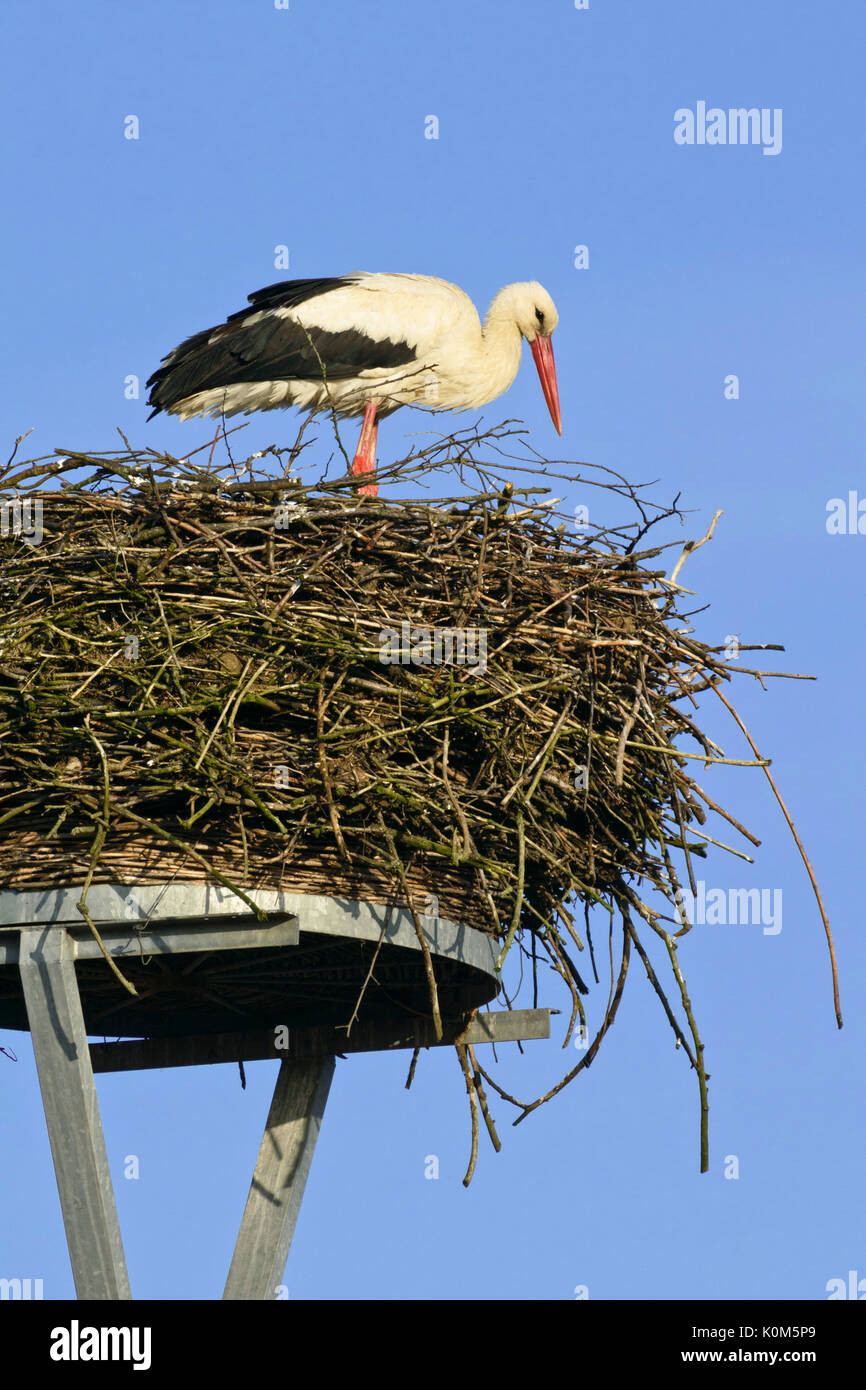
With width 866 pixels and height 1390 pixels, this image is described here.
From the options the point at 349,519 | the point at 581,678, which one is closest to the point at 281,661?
the point at 349,519

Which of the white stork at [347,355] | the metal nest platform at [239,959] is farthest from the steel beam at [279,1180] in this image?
the white stork at [347,355]

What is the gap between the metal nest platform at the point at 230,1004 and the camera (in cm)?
502

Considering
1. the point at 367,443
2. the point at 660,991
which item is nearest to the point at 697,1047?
the point at 660,991

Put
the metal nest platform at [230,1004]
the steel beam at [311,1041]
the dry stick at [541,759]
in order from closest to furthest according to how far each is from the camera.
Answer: the metal nest platform at [230,1004] → the dry stick at [541,759] → the steel beam at [311,1041]

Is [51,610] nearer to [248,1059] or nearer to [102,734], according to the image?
[102,734]

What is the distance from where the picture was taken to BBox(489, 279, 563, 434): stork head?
9555 millimetres

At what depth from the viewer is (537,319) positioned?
9680 mm

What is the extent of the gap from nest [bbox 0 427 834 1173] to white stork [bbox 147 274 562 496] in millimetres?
2663

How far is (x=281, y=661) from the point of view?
5.41 m

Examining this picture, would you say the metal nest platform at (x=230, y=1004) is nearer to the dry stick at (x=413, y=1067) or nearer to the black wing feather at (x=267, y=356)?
the dry stick at (x=413, y=1067)

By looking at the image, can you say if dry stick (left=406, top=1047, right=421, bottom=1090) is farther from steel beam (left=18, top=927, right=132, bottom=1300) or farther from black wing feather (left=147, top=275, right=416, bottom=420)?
black wing feather (left=147, top=275, right=416, bottom=420)

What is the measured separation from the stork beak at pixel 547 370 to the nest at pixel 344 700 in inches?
142

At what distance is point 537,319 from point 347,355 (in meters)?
1.38

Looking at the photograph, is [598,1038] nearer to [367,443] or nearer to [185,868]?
[185,868]
